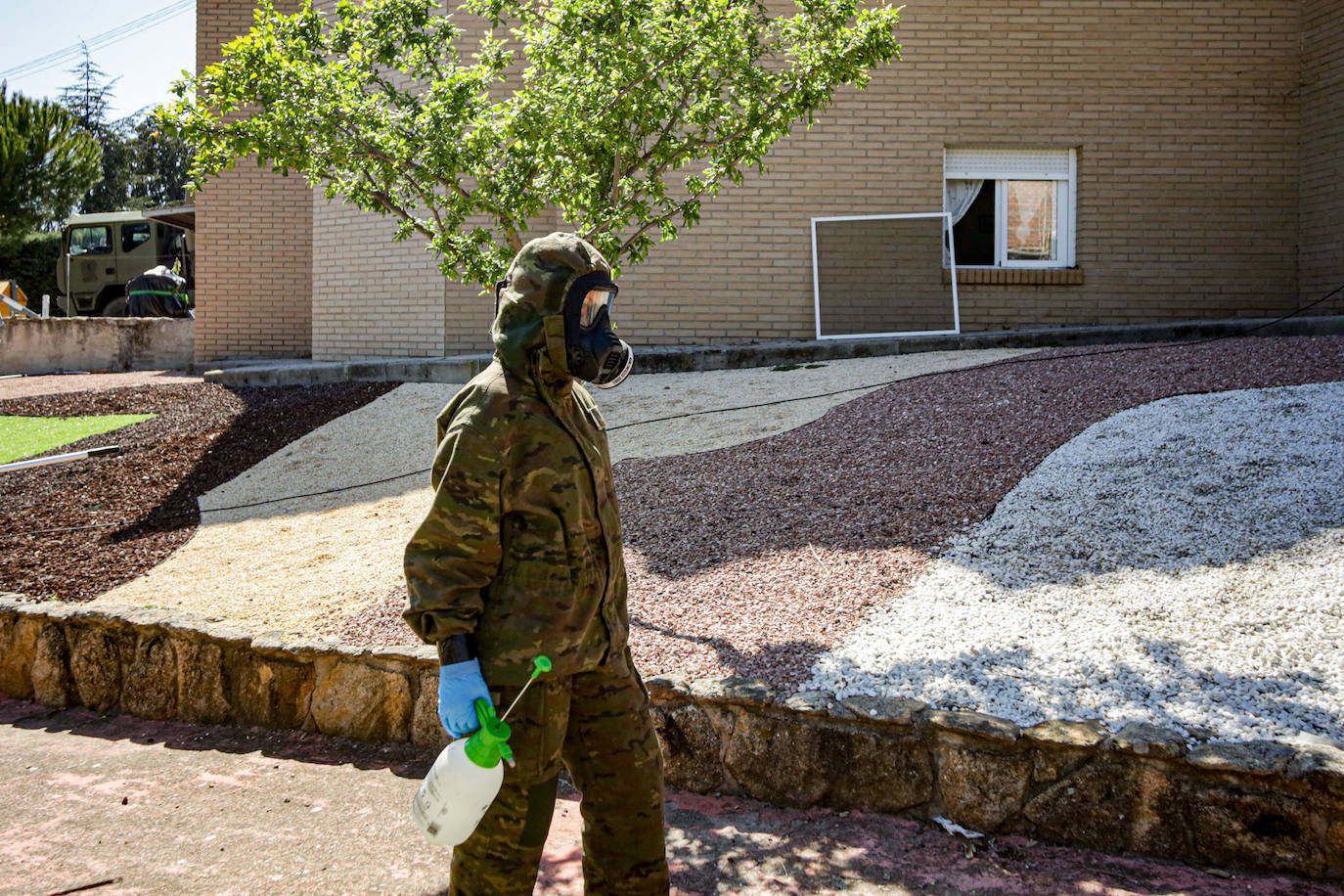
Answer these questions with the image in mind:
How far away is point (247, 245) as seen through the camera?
45.9 ft

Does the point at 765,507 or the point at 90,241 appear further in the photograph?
the point at 90,241

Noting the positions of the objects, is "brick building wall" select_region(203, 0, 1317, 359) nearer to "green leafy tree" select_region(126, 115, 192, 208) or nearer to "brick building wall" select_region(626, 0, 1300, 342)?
"brick building wall" select_region(626, 0, 1300, 342)

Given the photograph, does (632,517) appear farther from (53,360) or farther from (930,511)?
(53,360)

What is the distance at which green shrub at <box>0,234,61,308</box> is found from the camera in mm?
30062

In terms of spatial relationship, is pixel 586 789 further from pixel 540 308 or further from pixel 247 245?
pixel 247 245

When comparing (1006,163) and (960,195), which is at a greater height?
(1006,163)

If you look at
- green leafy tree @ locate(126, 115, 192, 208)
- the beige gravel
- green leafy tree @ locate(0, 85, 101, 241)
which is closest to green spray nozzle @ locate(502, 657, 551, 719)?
the beige gravel

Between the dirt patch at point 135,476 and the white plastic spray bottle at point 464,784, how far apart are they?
15.3ft

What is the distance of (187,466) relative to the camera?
8781 millimetres

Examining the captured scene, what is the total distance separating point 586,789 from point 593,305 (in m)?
1.22

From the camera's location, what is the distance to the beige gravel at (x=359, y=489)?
5828 mm

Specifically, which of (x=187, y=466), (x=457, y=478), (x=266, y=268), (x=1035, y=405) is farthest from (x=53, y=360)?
(x=457, y=478)

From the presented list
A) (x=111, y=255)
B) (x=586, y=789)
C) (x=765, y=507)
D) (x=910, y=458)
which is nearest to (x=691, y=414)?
(x=910, y=458)

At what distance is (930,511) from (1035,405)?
2014mm
